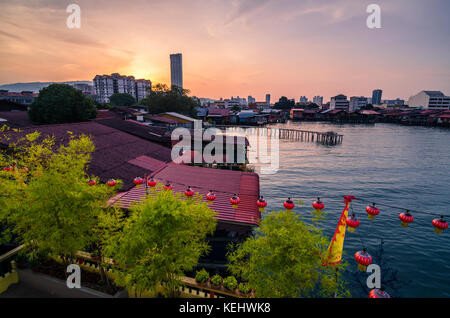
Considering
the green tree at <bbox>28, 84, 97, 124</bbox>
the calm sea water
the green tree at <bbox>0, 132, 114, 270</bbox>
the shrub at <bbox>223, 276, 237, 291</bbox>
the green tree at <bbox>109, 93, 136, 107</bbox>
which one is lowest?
the calm sea water

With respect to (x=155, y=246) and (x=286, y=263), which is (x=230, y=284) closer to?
(x=286, y=263)

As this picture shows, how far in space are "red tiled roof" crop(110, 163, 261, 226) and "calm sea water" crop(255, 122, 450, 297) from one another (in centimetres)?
801

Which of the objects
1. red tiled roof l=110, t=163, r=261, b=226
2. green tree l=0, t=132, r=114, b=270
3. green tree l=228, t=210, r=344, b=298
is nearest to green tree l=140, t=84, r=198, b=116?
red tiled roof l=110, t=163, r=261, b=226

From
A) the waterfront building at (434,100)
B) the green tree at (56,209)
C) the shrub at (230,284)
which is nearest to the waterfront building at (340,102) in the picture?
the waterfront building at (434,100)

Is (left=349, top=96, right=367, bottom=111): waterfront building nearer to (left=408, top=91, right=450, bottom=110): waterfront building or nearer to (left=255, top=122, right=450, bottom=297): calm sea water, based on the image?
(left=408, top=91, right=450, bottom=110): waterfront building

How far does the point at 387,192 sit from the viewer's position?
25.9 meters

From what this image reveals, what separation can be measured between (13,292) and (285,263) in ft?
34.2

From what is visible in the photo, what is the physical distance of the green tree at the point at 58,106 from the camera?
3108 cm

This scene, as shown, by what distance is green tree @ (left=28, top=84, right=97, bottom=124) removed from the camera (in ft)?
102

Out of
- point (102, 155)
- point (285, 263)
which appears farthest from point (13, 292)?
point (285, 263)

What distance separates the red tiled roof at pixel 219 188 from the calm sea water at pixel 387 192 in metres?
8.01

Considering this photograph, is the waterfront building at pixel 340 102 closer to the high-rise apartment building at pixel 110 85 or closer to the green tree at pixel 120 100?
the high-rise apartment building at pixel 110 85

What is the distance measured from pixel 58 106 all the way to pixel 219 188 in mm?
30269

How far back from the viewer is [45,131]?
17.1m
